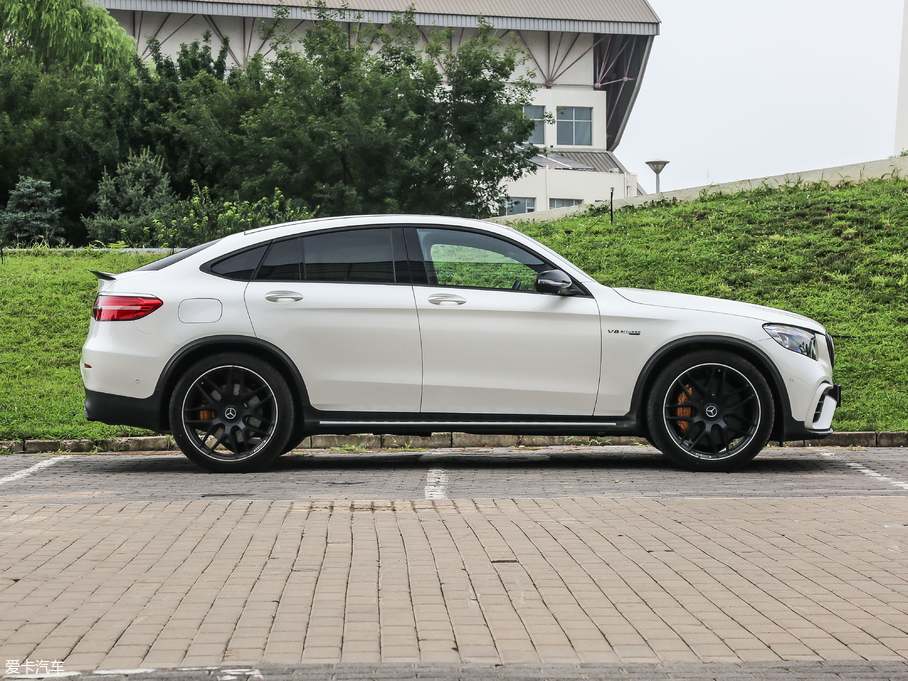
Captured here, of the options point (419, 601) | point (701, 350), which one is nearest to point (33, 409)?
point (701, 350)

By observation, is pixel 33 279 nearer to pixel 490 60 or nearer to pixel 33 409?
pixel 33 409

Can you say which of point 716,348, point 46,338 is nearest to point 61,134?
point 46,338

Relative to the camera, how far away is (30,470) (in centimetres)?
880

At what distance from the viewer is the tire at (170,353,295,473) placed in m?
8.24

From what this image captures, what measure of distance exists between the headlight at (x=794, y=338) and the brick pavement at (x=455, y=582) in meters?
1.63

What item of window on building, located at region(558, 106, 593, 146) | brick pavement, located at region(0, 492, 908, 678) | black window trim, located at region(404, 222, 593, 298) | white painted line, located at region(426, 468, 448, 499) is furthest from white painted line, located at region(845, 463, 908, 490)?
window on building, located at region(558, 106, 593, 146)

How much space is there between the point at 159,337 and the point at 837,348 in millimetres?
8502

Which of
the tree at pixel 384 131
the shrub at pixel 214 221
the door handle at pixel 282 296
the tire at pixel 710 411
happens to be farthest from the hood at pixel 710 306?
the tree at pixel 384 131

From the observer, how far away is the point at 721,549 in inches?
224

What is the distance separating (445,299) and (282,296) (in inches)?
45.9

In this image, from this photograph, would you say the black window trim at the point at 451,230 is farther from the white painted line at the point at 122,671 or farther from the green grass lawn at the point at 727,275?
the white painted line at the point at 122,671

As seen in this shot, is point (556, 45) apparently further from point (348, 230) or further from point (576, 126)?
point (348, 230)

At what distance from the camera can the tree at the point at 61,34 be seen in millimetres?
36844

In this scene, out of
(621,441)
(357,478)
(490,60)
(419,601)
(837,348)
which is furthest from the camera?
(490,60)
